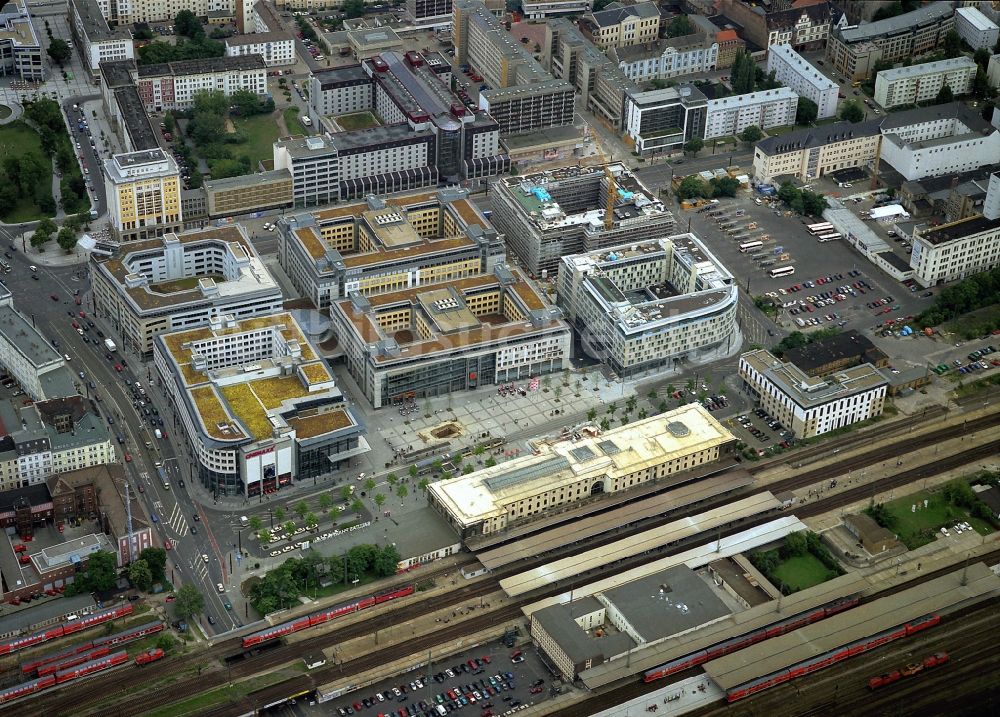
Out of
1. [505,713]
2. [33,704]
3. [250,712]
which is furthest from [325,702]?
[33,704]

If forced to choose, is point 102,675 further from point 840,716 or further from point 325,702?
point 840,716

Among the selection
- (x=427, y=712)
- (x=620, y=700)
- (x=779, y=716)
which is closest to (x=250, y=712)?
(x=427, y=712)

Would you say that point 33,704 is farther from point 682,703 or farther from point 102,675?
point 682,703

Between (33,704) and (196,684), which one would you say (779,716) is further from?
(33,704)

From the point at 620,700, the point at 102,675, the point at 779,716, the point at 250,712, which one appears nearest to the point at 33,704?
the point at 102,675

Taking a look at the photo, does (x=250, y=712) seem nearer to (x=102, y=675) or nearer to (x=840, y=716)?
(x=102, y=675)

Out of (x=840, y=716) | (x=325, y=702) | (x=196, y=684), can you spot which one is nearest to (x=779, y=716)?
(x=840, y=716)

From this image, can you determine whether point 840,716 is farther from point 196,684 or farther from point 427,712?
point 196,684
